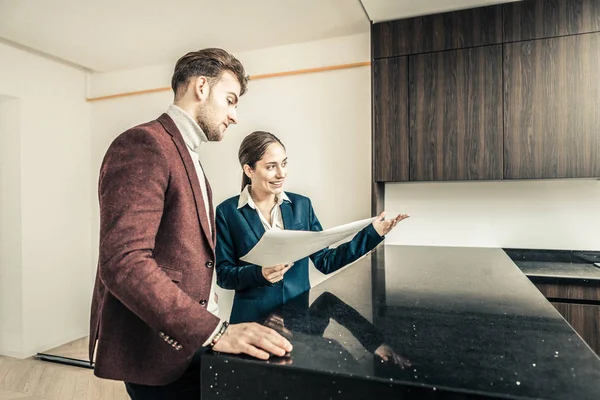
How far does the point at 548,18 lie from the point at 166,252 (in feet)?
8.06

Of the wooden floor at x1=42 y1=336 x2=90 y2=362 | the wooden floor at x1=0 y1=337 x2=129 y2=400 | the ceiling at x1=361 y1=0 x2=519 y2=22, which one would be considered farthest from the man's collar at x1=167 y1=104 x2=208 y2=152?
the wooden floor at x1=42 y1=336 x2=90 y2=362

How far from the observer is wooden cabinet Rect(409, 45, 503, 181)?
2.40 meters

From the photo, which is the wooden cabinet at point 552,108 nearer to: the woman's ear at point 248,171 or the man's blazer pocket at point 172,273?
the woman's ear at point 248,171

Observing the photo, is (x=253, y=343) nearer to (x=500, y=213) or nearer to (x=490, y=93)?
(x=490, y=93)

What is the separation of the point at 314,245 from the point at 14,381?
2.96 meters

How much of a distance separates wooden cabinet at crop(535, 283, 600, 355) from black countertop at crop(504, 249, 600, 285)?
34 mm

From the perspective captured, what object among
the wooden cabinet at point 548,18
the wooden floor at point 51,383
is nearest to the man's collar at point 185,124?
the wooden cabinet at point 548,18

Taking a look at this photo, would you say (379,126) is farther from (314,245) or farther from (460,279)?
(314,245)

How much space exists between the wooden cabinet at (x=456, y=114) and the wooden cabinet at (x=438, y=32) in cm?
5

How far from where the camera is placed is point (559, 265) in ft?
7.62

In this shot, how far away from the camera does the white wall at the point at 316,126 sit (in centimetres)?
310

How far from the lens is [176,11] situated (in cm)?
271

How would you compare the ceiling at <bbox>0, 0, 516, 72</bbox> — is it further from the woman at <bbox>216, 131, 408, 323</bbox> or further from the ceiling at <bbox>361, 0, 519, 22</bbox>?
the woman at <bbox>216, 131, 408, 323</bbox>

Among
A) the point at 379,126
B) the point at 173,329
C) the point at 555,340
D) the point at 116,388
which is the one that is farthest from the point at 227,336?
the point at 116,388
